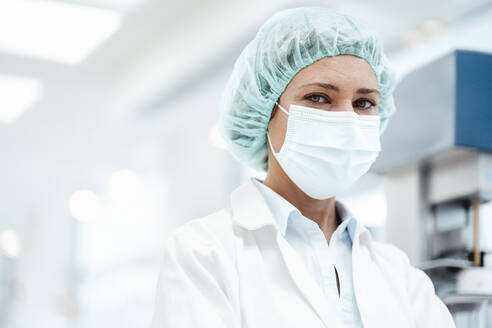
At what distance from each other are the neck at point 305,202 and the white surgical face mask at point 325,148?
31 millimetres

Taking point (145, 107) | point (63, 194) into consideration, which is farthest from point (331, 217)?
point (145, 107)

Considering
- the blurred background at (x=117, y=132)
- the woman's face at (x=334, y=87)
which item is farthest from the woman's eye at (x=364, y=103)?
the blurred background at (x=117, y=132)

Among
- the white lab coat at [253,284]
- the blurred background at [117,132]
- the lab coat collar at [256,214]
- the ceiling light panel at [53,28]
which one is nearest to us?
the white lab coat at [253,284]

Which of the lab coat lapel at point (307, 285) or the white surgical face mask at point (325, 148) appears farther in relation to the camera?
the white surgical face mask at point (325, 148)

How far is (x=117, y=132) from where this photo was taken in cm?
432

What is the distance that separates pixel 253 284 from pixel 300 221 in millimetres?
171

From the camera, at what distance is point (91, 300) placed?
3.94 metres

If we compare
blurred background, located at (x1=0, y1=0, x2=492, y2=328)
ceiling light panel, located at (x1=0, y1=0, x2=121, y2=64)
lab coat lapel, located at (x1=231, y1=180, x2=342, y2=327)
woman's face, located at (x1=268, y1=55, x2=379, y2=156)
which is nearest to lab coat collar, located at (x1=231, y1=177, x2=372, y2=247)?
lab coat lapel, located at (x1=231, y1=180, x2=342, y2=327)

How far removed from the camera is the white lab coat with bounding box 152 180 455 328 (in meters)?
1.16

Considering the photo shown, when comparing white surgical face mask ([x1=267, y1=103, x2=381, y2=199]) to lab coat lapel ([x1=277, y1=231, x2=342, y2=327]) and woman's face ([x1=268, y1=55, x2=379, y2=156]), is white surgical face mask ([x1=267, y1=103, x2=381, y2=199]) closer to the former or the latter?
woman's face ([x1=268, y1=55, x2=379, y2=156])

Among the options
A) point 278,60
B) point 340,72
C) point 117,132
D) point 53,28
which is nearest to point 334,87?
point 340,72

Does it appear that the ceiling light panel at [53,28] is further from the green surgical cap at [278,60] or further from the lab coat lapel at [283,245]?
the lab coat lapel at [283,245]

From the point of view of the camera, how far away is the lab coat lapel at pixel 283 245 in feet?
3.94

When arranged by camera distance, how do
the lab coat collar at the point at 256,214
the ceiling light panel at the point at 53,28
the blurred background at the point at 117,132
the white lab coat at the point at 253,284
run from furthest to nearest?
the ceiling light panel at the point at 53,28 → the blurred background at the point at 117,132 → the lab coat collar at the point at 256,214 → the white lab coat at the point at 253,284
